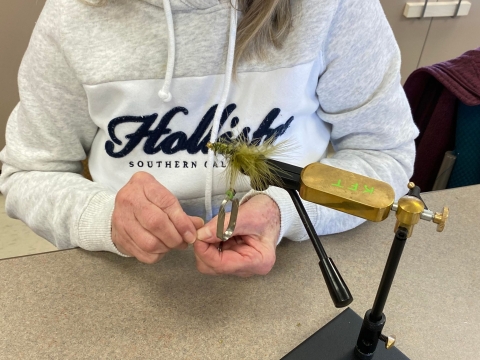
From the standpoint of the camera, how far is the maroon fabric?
88cm

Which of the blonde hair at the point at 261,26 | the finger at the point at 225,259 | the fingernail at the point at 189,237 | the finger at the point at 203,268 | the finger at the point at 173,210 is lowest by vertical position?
the finger at the point at 203,268

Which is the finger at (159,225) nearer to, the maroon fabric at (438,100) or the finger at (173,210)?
the finger at (173,210)

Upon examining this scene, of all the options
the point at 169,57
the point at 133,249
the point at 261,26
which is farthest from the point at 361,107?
the point at 133,249

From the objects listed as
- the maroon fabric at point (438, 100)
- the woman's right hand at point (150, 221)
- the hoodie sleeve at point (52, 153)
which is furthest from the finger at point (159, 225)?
the maroon fabric at point (438, 100)

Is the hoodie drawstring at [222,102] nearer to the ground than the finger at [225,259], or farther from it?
farther from it

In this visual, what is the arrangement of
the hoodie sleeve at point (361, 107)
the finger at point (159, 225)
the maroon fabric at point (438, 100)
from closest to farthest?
the finger at point (159, 225), the hoodie sleeve at point (361, 107), the maroon fabric at point (438, 100)

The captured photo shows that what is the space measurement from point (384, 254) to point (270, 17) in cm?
39

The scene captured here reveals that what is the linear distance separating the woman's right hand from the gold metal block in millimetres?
199

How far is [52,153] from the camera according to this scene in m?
0.69

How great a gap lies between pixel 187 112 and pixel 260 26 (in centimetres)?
17

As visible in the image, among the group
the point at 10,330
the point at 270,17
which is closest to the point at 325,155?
the point at 270,17

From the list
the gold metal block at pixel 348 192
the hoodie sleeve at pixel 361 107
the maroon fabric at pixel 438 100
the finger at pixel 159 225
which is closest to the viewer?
the gold metal block at pixel 348 192

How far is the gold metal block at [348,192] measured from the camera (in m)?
0.34

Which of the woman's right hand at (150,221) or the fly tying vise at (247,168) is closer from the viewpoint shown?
the fly tying vise at (247,168)
